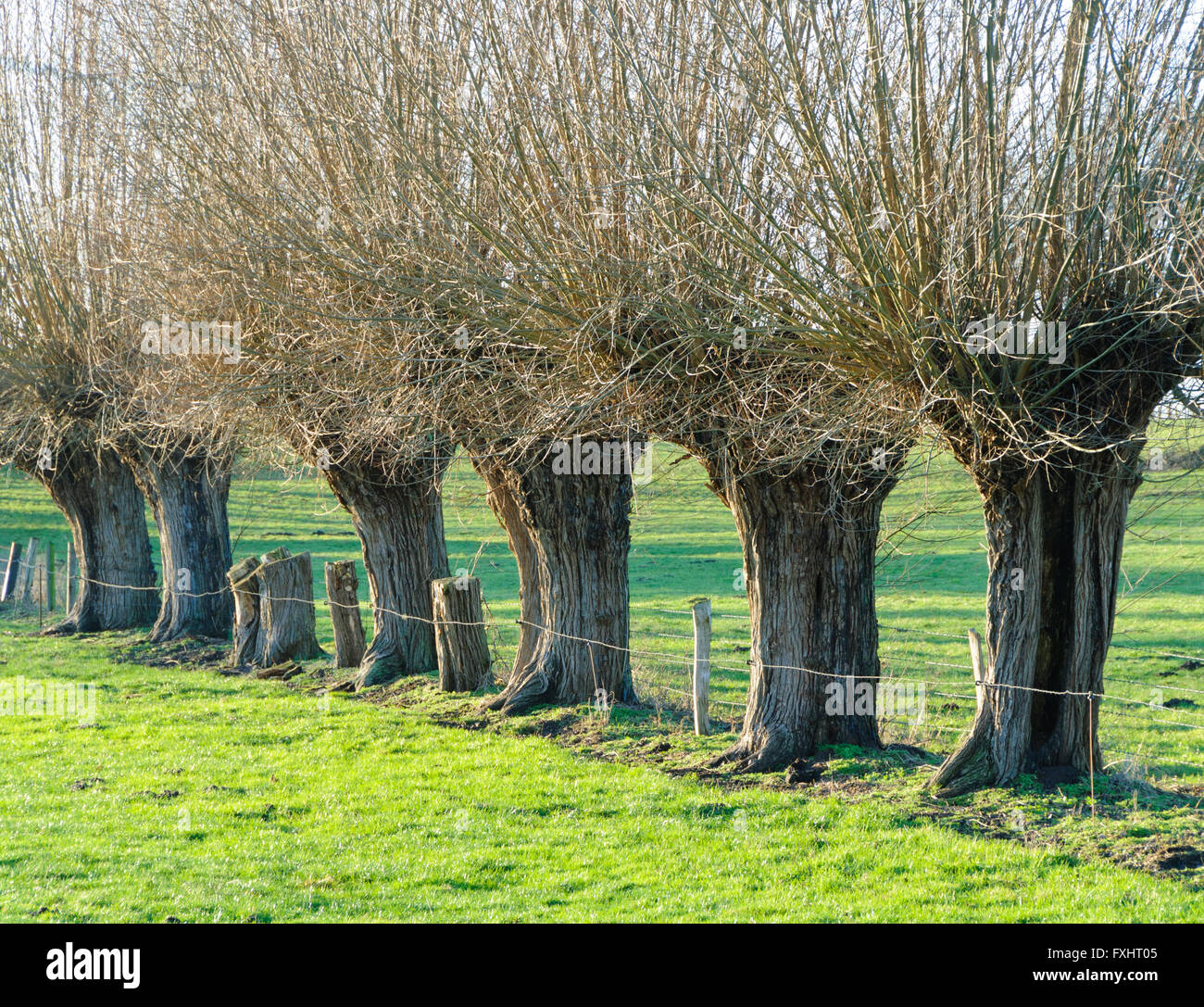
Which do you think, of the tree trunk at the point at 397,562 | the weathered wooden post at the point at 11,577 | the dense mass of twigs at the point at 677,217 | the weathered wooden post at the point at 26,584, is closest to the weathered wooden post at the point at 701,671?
the dense mass of twigs at the point at 677,217

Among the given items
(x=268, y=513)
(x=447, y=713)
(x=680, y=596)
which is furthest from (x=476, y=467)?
(x=268, y=513)

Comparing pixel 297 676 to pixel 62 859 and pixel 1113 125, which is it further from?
pixel 1113 125

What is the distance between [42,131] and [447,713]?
1188cm

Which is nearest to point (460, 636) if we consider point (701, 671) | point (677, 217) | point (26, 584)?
point (701, 671)

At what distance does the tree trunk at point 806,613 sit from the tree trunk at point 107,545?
554 inches

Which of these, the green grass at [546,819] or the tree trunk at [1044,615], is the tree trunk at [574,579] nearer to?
the green grass at [546,819]

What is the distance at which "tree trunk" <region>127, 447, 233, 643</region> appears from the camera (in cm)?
1867

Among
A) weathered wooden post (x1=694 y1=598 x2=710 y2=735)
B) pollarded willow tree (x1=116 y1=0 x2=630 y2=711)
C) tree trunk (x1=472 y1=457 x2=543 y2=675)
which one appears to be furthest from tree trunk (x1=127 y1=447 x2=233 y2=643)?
weathered wooden post (x1=694 y1=598 x2=710 y2=735)

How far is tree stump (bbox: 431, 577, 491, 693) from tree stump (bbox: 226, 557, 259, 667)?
4.35 meters

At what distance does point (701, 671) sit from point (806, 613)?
1.59 metres

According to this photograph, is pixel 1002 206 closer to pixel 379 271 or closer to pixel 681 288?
pixel 681 288

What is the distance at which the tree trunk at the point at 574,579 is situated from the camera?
11750mm

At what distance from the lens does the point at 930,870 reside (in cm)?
700

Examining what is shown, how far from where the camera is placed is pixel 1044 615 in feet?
27.3
